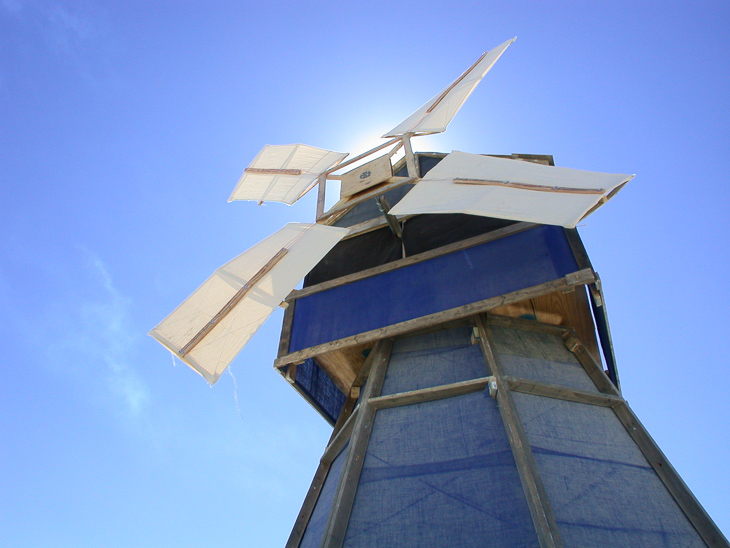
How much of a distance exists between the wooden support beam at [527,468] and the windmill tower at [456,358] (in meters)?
0.01

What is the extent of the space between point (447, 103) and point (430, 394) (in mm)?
4542

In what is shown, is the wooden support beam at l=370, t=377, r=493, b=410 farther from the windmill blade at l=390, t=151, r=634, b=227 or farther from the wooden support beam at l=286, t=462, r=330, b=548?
the windmill blade at l=390, t=151, r=634, b=227

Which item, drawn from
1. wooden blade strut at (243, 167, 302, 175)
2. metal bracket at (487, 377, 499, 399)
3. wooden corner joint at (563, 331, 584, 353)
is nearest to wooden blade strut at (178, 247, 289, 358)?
wooden blade strut at (243, 167, 302, 175)

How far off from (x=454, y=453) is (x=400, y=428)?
597 millimetres

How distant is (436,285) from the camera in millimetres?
5660

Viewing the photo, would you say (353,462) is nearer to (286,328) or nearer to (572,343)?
(286,328)

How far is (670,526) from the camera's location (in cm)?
358

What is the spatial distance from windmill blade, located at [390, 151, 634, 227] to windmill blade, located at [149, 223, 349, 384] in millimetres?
1315

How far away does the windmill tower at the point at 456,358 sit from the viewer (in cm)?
364

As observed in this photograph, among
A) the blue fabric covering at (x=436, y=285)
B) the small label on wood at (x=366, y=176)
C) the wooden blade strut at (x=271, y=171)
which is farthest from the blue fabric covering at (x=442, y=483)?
the wooden blade strut at (x=271, y=171)

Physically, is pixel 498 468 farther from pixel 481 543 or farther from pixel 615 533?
pixel 615 533

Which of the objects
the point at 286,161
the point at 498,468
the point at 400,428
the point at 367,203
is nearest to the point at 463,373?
the point at 400,428

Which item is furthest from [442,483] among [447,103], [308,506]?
[447,103]

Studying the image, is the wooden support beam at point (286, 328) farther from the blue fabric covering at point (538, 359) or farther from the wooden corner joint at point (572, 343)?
the wooden corner joint at point (572, 343)
